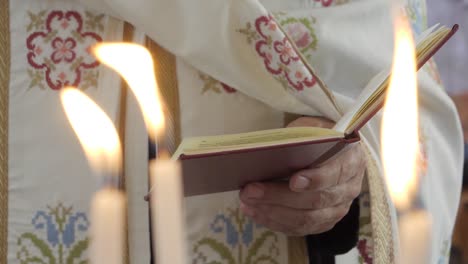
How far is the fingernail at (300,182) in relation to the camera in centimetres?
62

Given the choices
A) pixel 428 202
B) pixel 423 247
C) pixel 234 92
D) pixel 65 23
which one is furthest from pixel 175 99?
pixel 423 247

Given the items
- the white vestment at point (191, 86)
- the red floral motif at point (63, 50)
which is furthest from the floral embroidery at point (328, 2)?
the red floral motif at point (63, 50)

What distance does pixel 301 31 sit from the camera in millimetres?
857

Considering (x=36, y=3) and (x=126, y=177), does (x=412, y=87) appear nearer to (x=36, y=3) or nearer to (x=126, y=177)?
(x=126, y=177)

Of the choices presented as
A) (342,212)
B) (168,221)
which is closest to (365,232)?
(342,212)

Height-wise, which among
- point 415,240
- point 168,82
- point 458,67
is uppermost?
point 458,67

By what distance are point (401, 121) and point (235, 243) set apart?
17.4 inches

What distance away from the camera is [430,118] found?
97 centimetres

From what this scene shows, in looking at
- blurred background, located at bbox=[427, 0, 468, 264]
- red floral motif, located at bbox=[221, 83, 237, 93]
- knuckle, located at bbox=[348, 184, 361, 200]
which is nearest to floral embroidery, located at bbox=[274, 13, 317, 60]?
red floral motif, located at bbox=[221, 83, 237, 93]

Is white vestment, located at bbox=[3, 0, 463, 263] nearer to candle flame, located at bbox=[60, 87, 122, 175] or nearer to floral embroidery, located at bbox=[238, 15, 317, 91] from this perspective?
floral embroidery, located at bbox=[238, 15, 317, 91]

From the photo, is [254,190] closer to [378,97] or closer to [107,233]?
[378,97]

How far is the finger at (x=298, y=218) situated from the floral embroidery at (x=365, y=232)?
0.12 m

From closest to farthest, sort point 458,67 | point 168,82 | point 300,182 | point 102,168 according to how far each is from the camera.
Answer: point 102,168 → point 300,182 → point 168,82 → point 458,67

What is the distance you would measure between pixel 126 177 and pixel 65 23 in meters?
0.23
